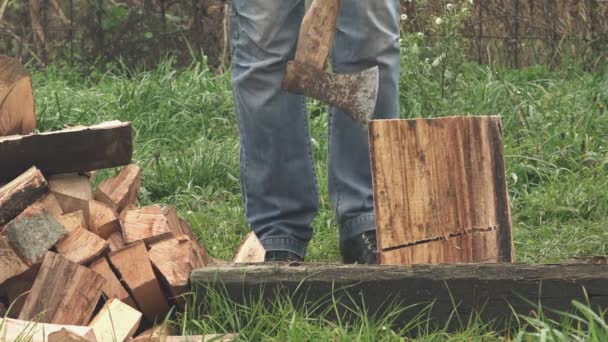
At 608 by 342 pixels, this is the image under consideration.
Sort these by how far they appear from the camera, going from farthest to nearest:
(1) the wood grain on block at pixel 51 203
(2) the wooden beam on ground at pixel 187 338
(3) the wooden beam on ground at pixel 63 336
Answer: (1) the wood grain on block at pixel 51 203
(2) the wooden beam on ground at pixel 187 338
(3) the wooden beam on ground at pixel 63 336

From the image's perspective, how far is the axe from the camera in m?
2.63

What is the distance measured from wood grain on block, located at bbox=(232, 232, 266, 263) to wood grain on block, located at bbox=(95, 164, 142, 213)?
1.24ft

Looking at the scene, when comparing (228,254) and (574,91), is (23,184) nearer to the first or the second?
(228,254)

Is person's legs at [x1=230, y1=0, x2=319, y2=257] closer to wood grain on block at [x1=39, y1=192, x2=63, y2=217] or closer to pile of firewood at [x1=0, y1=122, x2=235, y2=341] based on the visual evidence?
pile of firewood at [x1=0, y1=122, x2=235, y2=341]

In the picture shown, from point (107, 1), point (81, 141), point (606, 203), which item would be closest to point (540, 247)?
point (606, 203)

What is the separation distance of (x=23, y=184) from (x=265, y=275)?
70 cm

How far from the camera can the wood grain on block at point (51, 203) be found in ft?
8.86

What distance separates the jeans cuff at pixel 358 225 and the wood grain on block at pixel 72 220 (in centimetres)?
81

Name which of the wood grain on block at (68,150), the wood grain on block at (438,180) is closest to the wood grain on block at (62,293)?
the wood grain on block at (68,150)

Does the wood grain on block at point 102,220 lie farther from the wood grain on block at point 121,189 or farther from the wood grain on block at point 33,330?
the wood grain on block at point 33,330

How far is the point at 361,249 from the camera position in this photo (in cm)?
299

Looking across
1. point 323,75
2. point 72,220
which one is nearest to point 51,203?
point 72,220

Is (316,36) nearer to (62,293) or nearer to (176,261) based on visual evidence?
(176,261)

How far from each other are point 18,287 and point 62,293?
22cm
